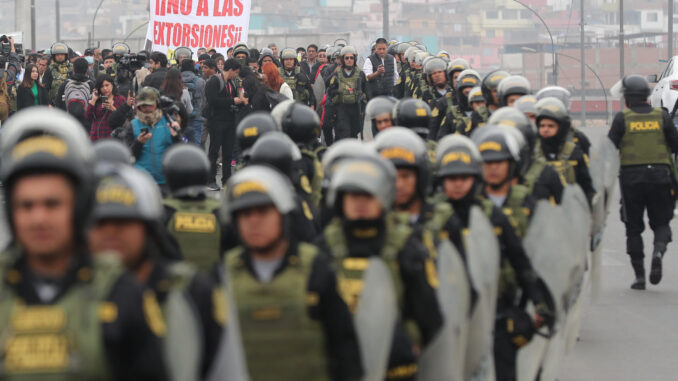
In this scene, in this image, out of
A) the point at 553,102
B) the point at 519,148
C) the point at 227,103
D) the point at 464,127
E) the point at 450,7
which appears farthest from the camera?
the point at 450,7

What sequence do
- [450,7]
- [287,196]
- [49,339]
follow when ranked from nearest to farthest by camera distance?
[49,339], [287,196], [450,7]

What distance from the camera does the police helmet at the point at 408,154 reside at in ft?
19.2

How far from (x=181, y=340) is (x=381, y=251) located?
1453mm

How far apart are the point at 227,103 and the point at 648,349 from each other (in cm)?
901

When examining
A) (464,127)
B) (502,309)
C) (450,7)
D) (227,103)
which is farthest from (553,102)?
(450,7)

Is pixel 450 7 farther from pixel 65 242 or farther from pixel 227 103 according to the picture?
pixel 65 242

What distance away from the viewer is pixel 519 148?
7.95 meters

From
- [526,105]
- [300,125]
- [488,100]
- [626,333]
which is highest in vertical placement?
[488,100]

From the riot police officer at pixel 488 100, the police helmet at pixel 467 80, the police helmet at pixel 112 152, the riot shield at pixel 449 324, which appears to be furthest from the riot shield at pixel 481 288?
the police helmet at pixel 467 80

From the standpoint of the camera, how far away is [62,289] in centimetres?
336

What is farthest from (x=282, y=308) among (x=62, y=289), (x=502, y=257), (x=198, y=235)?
(x=502, y=257)

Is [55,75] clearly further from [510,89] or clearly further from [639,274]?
[510,89]

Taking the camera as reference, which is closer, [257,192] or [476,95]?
[257,192]

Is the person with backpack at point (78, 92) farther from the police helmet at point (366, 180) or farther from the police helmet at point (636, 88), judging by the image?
the police helmet at point (366, 180)
